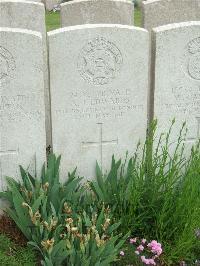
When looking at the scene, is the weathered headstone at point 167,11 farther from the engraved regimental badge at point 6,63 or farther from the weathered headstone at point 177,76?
the engraved regimental badge at point 6,63

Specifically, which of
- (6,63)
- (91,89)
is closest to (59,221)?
(91,89)

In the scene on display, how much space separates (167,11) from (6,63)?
2.30m

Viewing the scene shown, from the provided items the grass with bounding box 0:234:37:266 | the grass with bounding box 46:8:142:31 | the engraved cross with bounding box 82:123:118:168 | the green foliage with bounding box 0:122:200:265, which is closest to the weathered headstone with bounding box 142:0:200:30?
the engraved cross with bounding box 82:123:118:168

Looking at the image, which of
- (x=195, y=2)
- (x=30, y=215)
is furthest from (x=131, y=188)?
(x=195, y=2)

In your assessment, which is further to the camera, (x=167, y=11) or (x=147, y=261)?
(x=167, y=11)

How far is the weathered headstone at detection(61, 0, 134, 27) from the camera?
5.19 m

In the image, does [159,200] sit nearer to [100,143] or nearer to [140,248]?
[140,248]

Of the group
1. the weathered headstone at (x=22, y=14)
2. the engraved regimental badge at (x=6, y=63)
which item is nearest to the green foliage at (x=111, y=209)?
the engraved regimental badge at (x=6, y=63)

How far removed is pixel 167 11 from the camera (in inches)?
205

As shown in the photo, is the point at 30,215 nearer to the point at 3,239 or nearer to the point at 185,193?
the point at 3,239

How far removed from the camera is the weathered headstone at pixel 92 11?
17.0ft

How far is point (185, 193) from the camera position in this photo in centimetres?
340

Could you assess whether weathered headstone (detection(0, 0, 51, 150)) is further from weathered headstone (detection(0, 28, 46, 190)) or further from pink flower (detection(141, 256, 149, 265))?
→ pink flower (detection(141, 256, 149, 265))

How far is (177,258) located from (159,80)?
1358 mm
